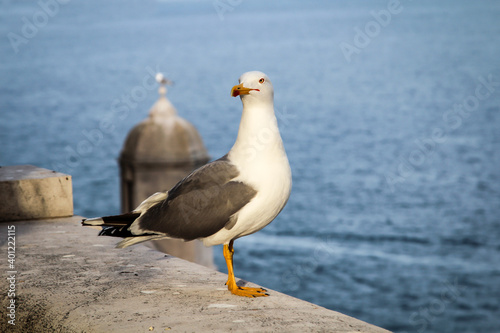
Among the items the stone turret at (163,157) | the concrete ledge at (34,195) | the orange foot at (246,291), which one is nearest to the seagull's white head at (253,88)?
the orange foot at (246,291)

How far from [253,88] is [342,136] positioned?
2024 inches

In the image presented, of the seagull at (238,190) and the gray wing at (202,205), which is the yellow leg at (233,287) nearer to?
the seagull at (238,190)

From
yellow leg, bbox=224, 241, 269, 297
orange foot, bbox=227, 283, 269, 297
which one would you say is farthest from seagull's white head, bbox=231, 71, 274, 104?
orange foot, bbox=227, 283, 269, 297

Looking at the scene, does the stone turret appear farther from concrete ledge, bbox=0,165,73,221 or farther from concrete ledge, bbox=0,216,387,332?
concrete ledge, bbox=0,216,387,332

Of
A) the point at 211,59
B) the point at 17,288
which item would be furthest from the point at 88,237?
the point at 211,59

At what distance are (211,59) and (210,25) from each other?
1993 inches

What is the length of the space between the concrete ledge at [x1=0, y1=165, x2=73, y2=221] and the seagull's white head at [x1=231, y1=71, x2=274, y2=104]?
3.16 m

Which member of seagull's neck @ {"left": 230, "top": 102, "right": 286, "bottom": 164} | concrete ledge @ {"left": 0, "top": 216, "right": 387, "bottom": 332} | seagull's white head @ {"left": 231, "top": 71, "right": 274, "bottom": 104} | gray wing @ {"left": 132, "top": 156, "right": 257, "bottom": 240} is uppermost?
seagull's white head @ {"left": 231, "top": 71, "right": 274, "bottom": 104}

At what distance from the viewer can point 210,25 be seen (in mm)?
136500

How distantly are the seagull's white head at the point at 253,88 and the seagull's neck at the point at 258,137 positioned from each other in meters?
0.04

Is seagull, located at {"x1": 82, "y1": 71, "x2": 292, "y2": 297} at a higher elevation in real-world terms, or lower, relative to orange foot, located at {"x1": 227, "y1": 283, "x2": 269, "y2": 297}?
higher

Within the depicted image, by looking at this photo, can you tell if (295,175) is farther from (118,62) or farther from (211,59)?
(118,62)

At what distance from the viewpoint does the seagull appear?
449 cm

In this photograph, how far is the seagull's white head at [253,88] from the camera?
180 inches
